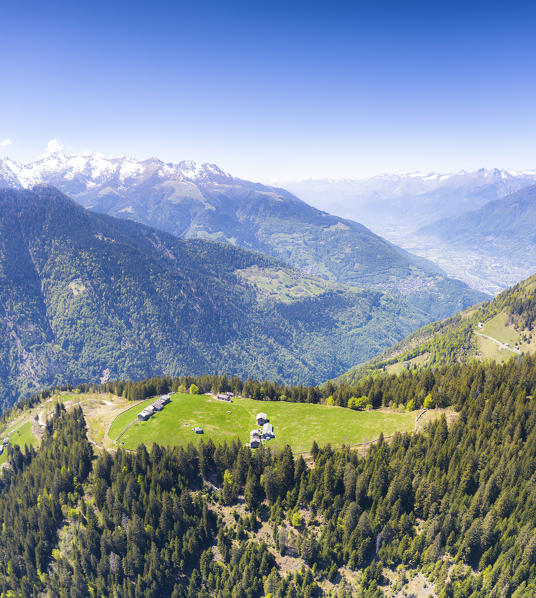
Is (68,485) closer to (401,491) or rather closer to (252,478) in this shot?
(252,478)

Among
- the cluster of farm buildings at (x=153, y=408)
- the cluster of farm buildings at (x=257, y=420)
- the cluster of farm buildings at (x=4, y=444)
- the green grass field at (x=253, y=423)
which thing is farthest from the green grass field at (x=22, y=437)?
the cluster of farm buildings at (x=257, y=420)

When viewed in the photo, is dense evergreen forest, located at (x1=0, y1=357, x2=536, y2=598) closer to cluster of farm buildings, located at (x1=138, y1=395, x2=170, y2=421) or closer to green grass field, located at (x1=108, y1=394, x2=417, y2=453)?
green grass field, located at (x1=108, y1=394, x2=417, y2=453)

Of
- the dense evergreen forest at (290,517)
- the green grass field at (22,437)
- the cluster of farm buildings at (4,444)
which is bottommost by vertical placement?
the cluster of farm buildings at (4,444)

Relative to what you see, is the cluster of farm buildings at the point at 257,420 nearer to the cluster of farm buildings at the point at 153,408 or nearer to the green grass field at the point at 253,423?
the cluster of farm buildings at the point at 153,408

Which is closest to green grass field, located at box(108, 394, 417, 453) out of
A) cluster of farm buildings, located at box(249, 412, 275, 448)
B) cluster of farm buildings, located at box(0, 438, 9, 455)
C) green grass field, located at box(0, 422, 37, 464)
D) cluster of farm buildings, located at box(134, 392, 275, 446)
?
cluster of farm buildings, located at box(134, 392, 275, 446)

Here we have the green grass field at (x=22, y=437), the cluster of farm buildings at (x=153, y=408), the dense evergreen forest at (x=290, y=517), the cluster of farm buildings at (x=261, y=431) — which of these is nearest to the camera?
the dense evergreen forest at (x=290, y=517)

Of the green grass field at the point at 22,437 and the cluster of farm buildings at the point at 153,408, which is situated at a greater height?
the cluster of farm buildings at the point at 153,408

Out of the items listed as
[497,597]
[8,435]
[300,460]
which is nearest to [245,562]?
[300,460]

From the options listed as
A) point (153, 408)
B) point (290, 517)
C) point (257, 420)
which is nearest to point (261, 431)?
point (257, 420)
